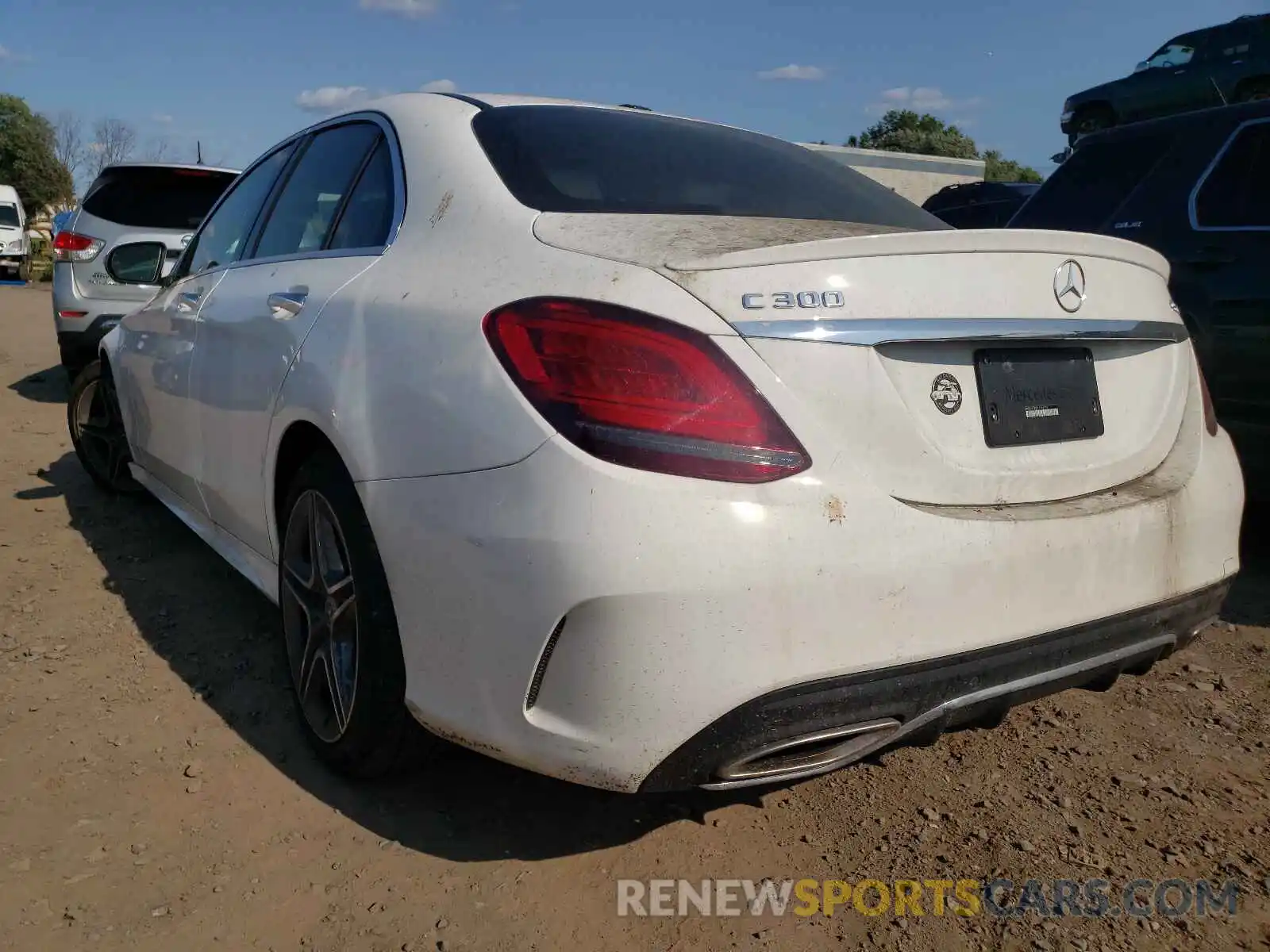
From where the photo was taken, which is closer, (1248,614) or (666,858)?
(666,858)

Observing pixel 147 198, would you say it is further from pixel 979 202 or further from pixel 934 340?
pixel 979 202

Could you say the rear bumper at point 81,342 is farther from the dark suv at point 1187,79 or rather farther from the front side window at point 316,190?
the dark suv at point 1187,79

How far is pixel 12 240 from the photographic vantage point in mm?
27250

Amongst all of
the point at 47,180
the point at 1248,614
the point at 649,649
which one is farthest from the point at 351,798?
the point at 47,180

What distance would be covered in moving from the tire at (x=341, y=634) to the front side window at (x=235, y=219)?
1378 millimetres

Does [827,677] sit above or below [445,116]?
below

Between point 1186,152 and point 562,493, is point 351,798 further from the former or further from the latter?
point 1186,152

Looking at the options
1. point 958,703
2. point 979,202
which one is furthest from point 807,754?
point 979,202

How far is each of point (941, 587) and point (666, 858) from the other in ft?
2.88

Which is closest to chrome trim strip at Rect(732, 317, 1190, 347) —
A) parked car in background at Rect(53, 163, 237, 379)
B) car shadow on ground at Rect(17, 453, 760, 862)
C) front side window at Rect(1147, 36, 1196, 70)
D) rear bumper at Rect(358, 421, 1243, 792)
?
rear bumper at Rect(358, 421, 1243, 792)

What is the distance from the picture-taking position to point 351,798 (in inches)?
97.0

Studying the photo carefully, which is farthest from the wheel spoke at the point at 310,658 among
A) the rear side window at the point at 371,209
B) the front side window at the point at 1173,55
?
the front side window at the point at 1173,55

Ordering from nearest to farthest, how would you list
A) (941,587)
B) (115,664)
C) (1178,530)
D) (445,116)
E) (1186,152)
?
(941,587) → (1178,530) → (445,116) → (115,664) → (1186,152)

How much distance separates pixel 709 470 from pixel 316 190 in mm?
1893
